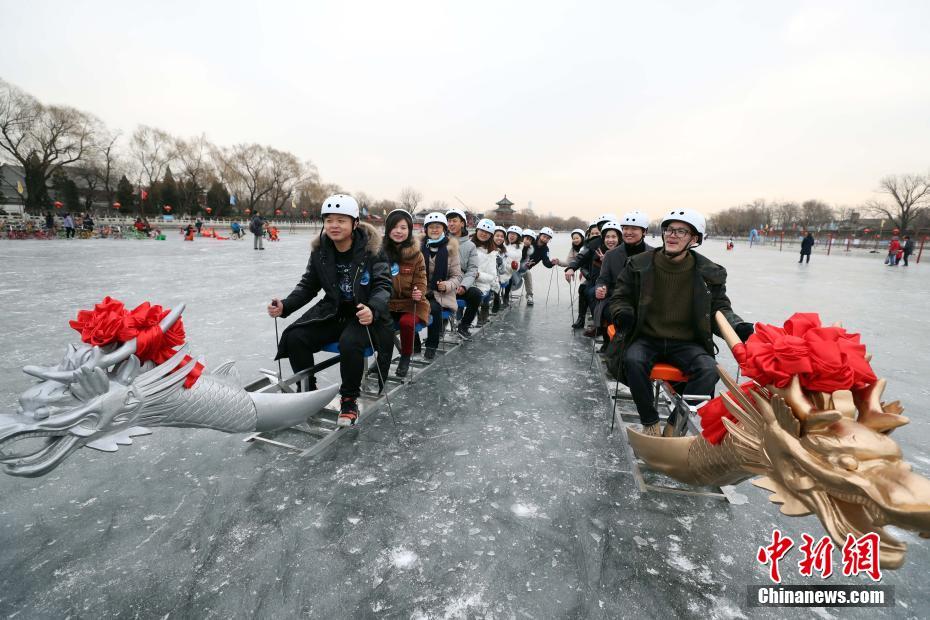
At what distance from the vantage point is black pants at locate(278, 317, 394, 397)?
10.0 feet

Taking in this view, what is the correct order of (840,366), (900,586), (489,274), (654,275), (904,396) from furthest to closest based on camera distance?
(489,274)
(904,396)
(654,275)
(900,586)
(840,366)

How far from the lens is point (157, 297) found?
7422 millimetres

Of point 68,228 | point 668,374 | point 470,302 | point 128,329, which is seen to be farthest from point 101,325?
point 68,228

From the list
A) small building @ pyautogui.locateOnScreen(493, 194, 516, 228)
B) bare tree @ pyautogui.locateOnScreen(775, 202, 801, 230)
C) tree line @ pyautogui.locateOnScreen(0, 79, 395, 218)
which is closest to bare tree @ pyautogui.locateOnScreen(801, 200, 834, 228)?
bare tree @ pyautogui.locateOnScreen(775, 202, 801, 230)

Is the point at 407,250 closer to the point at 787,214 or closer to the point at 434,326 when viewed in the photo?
the point at 434,326

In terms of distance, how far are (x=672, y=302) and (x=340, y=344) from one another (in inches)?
92.3

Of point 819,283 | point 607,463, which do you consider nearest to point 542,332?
point 607,463

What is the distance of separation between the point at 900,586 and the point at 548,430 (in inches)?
73.3

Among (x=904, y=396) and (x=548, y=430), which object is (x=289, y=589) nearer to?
(x=548, y=430)

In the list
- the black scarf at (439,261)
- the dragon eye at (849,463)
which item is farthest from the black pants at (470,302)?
the dragon eye at (849,463)

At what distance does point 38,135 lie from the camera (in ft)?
115

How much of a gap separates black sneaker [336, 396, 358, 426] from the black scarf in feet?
6.40

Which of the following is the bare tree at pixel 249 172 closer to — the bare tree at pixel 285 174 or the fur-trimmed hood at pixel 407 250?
the bare tree at pixel 285 174

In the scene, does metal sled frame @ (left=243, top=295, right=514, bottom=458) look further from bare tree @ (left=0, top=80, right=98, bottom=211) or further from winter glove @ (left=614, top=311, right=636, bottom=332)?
bare tree @ (left=0, top=80, right=98, bottom=211)
